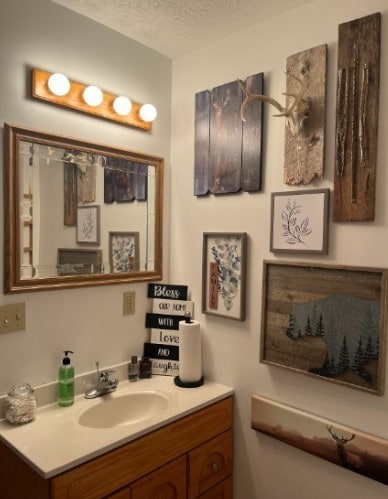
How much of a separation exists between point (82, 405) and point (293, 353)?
915 mm

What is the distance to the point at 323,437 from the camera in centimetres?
144

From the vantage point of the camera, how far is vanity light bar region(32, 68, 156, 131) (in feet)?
4.84

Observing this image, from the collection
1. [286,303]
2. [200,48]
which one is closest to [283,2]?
[200,48]

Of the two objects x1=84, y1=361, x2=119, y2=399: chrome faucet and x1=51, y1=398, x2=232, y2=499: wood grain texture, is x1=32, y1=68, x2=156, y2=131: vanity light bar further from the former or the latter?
x1=51, y1=398, x2=232, y2=499: wood grain texture

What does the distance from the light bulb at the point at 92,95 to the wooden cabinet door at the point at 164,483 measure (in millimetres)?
1523

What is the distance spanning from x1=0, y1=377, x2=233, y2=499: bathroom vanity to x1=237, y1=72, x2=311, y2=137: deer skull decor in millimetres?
1211

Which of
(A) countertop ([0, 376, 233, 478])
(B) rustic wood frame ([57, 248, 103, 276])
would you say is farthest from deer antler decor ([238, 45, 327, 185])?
(A) countertop ([0, 376, 233, 478])

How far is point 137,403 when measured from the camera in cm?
172

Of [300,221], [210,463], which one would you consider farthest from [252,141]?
[210,463]

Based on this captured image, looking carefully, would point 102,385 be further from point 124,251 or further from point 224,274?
point 224,274

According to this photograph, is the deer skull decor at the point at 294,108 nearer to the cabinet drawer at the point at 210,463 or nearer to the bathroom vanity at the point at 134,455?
the bathroom vanity at the point at 134,455

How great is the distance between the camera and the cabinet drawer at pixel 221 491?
1640 millimetres

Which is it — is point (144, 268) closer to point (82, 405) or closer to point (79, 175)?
point (79, 175)

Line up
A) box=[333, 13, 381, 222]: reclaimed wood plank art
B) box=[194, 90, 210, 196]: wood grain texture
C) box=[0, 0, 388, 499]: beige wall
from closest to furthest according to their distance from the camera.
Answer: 1. box=[333, 13, 381, 222]: reclaimed wood plank art
2. box=[0, 0, 388, 499]: beige wall
3. box=[194, 90, 210, 196]: wood grain texture
